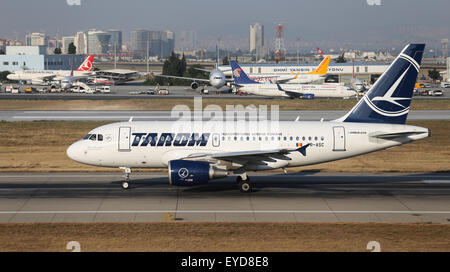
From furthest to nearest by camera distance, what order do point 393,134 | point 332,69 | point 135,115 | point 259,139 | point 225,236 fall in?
point 332,69, point 135,115, point 259,139, point 393,134, point 225,236

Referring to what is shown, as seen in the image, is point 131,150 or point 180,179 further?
point 131,150

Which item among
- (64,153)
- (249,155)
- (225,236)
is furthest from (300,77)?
(225,236)

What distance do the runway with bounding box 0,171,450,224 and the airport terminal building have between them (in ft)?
365

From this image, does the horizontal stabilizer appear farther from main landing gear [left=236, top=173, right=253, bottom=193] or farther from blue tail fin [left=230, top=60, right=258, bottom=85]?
blue tail fin [left=230, top=60, right=258, bottom=85]

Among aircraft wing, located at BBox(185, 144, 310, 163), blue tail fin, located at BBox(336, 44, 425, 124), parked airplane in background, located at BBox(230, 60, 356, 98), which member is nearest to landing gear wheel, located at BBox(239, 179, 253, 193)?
aircraft wing, located at BBox(185, 144, 310, 163)

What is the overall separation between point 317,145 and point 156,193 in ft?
33.8

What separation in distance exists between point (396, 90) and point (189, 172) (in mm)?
14374

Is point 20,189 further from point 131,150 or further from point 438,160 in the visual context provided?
point 438,160

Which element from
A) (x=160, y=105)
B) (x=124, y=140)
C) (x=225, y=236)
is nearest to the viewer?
(x=225, y=236)

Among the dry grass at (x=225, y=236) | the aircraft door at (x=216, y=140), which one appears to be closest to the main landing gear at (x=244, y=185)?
the aircraft door at (x=216, y=140)

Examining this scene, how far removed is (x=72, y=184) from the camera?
36.4 meters

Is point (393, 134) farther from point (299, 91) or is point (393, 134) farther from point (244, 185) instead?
point (299, 91)

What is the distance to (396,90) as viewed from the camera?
3519 cm

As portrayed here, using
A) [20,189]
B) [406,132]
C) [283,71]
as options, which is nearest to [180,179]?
[20,189]
